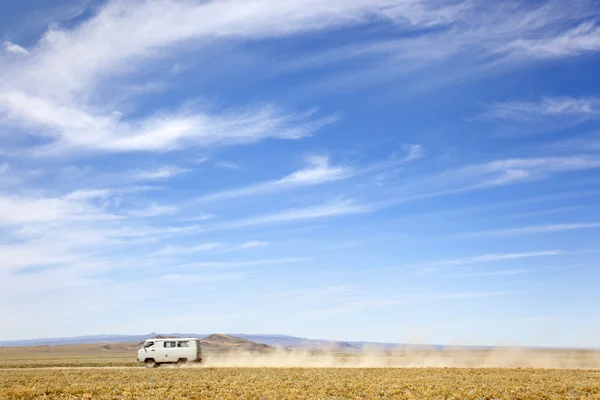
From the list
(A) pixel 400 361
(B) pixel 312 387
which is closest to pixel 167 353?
(B) pixel 312 387

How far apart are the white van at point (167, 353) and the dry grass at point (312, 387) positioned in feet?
35.2

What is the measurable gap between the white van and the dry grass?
1072 centimetres

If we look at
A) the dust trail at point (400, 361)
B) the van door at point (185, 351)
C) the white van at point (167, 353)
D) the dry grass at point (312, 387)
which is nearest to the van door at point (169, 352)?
the white van at point (167, 353)


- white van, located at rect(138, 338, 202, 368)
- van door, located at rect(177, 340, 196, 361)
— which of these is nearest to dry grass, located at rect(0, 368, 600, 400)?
white van, located at rect(138, 338, 202, 368)

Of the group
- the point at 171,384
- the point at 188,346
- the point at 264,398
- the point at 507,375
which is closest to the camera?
the point at 264,398

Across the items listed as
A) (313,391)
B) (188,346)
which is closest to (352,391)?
(313,391)

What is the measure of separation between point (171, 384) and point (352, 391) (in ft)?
42.2

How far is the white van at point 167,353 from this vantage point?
56750mm

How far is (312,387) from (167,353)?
81.6ft

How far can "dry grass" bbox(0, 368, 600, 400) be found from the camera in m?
33.4

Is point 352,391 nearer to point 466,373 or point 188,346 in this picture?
point 466,373

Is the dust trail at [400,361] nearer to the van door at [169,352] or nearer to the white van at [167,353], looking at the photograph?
the white van at [167,353]

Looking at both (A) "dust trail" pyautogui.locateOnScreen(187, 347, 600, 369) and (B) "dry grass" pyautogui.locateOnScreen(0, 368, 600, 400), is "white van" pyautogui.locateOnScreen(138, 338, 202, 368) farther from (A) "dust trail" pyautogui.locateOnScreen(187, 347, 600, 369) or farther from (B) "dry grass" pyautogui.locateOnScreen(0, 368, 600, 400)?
(B) "dry grass" pyautogui.locateOnScreen(0, 368, 600, 400)

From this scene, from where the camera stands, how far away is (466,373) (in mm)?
48188
